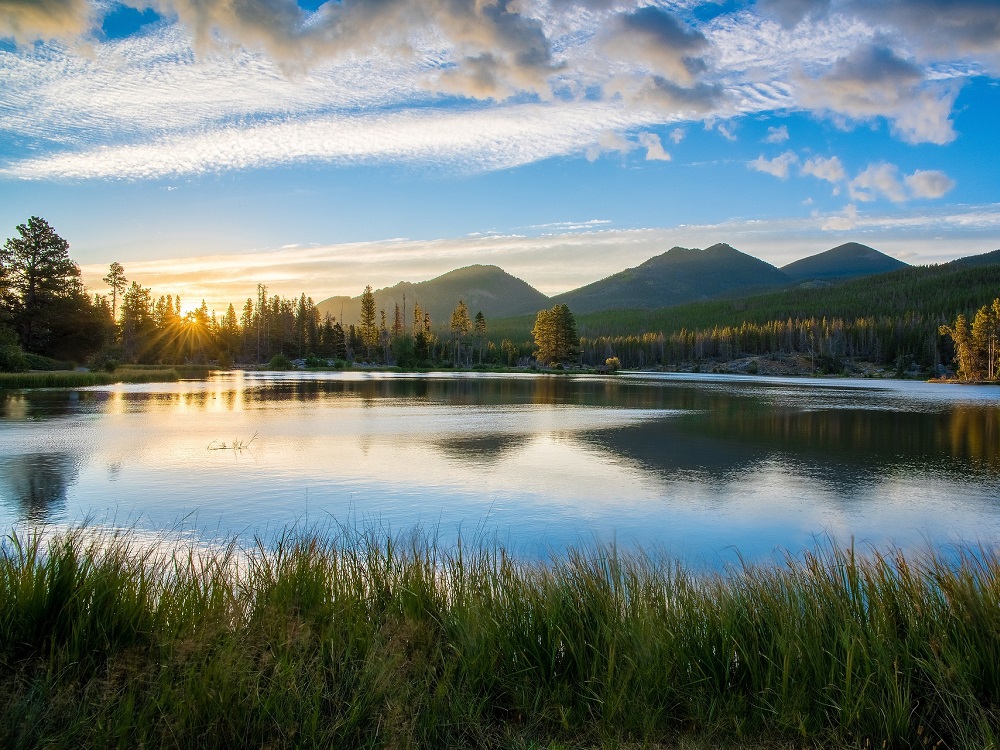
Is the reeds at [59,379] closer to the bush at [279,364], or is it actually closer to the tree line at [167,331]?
the tree line at [167,331]

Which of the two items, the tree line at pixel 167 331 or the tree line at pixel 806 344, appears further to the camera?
the tree line at pixel 806 344

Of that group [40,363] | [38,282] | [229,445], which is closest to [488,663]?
[229,445]

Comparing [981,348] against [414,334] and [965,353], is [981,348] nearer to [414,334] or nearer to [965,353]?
[965,353]

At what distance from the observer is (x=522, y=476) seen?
14.9m

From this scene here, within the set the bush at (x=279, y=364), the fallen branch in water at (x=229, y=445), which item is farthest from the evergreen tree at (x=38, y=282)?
the fallen branch in water at (x=229, y=445)

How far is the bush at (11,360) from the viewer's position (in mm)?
41000

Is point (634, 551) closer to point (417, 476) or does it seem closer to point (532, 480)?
point (532, 480)

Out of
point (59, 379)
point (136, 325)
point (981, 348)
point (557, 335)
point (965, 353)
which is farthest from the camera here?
point (557, 335)

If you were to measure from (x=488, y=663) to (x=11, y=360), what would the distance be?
49140mm

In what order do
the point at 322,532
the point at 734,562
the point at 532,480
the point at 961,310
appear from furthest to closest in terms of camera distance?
1. the point at 961,310
2. the point at 532,480
3. the point at 322,532
4. the point at 734,562

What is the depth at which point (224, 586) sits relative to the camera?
513cm

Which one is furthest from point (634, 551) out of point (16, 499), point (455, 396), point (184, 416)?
point (455, 396)

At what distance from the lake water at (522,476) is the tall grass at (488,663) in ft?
12.9

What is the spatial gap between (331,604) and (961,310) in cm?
17476
